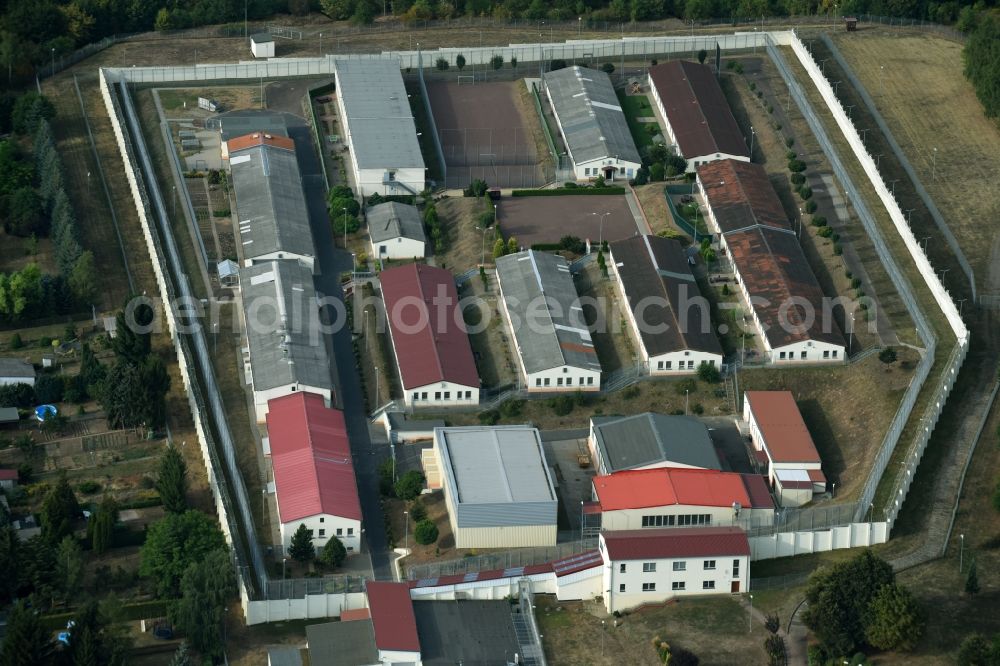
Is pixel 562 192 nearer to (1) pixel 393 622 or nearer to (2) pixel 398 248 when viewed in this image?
(2) pixel 398 248

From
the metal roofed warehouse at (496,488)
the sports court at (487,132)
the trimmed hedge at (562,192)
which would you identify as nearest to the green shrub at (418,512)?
the metal roofed warehouse at (496,488)

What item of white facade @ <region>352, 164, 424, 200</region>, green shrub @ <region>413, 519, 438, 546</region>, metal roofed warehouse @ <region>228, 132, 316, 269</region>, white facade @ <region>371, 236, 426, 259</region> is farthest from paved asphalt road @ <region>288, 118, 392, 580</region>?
white facade @ <region>352, 164, 424, 200</region>

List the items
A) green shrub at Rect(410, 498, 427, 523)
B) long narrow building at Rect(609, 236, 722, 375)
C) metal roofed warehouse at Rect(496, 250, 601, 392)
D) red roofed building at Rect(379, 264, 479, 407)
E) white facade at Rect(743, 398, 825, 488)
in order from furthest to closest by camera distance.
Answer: long narrow building at Rect(609, 236, 722, 375)
metal roofed warehouse at Rect(496, 250, 601, 392)
red roofed building at Rect(379, 264, 479, 407)
white facade at Rect(743, 398, 825, 488)
green shrub at Rect(410, 498, 427, 523)

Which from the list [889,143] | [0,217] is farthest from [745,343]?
[0,217]

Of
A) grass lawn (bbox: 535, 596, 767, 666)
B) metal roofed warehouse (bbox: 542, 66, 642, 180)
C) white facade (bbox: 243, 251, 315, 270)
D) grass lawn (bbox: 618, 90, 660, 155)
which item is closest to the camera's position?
grass lawn (bbox: 535, 596, 767, 666)

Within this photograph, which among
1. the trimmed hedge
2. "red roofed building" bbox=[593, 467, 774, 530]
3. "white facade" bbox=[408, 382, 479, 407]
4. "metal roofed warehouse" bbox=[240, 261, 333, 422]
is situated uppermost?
the trimmed hedge

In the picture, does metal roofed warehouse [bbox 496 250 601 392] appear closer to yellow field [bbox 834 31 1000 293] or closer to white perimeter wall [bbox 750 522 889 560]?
white perimeter wall [bbox 750 522 889 560]

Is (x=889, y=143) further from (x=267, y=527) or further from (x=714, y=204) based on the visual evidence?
(x=267, y=527)
